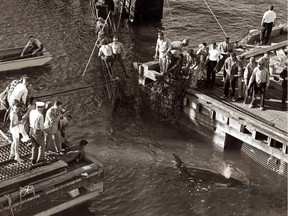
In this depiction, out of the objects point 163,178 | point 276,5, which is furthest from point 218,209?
point 276,5

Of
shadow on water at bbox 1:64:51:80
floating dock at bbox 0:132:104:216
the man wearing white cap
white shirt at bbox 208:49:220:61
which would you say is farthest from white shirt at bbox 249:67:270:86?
shadow on water at bbox 1:64:51:80

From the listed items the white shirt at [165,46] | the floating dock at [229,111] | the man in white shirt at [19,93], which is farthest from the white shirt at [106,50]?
the man in white shirt at [19,93]

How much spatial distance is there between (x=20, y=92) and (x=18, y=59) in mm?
8918

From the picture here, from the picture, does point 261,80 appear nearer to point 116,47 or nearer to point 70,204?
point 116,47

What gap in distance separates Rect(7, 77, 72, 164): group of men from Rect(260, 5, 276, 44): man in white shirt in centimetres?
1249

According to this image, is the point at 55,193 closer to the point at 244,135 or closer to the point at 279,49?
the point at 244,135

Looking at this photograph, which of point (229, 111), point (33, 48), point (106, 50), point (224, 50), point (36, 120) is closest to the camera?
point (36, 120)

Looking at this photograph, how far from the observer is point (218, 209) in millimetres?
18781

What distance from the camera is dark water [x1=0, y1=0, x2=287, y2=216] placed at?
62.4 feet

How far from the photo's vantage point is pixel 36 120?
16.5 meters

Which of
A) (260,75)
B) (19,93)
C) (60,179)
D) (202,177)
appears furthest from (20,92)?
(260,75)

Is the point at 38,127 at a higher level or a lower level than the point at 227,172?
higher

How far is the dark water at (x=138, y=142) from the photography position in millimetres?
19031

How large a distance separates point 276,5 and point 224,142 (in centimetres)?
1950
